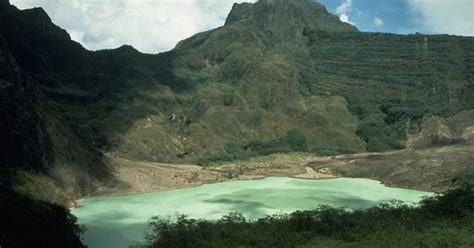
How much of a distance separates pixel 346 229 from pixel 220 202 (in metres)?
40.8

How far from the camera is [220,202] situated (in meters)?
79.8

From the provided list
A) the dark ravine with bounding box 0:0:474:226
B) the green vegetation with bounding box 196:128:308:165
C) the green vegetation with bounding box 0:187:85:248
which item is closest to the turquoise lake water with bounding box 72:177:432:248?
the dark ravine with bounding box 0:0:474:226

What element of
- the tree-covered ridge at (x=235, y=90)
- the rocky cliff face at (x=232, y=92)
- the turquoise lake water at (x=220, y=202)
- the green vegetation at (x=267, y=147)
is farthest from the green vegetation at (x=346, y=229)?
the green vegetation at (x=267, y=147)

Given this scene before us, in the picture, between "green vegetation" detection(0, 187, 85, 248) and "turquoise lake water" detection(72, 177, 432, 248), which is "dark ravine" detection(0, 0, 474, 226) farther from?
"green vegetation" detection(0, 187, 85, 248)

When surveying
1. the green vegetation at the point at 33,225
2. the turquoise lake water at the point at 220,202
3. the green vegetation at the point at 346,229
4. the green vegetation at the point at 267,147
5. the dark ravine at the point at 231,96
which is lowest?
the green vegetation at the point at 346,229

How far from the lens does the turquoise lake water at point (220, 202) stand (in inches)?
2414

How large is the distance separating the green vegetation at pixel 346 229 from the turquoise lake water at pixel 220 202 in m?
16.4

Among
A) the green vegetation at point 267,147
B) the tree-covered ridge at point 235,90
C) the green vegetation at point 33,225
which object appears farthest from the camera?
the green vegetation at point 267,147

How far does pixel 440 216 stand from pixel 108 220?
38.3 m

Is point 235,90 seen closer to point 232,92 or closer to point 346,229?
point 232,92

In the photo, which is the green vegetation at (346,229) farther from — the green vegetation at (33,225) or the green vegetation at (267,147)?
the green vegetation at (267,147)

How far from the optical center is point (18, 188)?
209 feet

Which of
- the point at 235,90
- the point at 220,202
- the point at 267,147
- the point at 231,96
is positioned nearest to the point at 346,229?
the point at 220,202

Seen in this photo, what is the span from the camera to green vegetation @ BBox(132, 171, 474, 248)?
36406 millimetres
